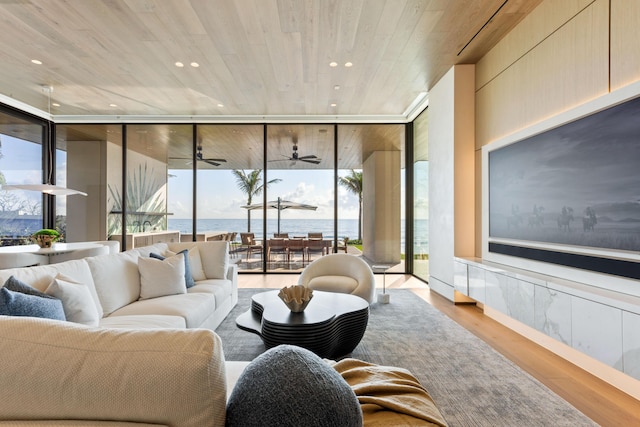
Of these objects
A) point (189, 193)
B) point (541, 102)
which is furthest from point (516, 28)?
point (189, 193)

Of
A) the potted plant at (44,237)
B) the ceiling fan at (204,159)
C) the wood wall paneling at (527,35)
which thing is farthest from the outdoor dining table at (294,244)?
the wood wall paneling at (527,35)

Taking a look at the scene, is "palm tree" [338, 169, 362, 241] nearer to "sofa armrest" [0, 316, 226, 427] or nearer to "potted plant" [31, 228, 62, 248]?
"potted plant" [31, 228, 62, 248]

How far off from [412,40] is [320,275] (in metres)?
2.89

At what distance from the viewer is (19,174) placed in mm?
6027

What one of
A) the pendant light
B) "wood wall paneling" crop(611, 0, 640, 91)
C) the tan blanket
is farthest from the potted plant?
"wood wall paneling" crop(611, 0, 640, 91)

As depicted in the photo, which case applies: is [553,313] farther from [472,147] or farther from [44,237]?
[44,237]

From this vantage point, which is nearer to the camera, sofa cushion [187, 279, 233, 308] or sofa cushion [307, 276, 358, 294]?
sofa cushion [187, 279, 233, 308]

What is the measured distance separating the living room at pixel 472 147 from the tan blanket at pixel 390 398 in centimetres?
153

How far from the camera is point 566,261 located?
2744 mm

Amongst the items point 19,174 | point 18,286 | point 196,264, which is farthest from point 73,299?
point 19,174

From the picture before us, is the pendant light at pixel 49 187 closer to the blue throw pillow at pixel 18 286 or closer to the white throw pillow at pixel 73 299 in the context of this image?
the white throw pillow at pixel 73 299

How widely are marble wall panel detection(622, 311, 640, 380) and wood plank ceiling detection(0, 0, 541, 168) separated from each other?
2.79 m

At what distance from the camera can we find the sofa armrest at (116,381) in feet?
2.41

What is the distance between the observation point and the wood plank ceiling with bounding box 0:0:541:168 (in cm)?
328
